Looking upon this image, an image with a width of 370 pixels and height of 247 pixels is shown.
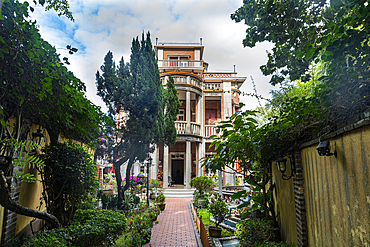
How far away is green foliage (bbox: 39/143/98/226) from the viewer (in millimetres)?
5020

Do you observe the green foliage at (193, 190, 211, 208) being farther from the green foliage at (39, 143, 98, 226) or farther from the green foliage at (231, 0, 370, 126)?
the green foliage at (231, 0, 370, 126)

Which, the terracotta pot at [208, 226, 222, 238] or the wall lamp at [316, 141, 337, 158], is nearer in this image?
the wall lamp at [316, 141, 337, 158]

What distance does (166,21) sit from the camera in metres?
5.36

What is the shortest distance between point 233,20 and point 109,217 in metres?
5.25

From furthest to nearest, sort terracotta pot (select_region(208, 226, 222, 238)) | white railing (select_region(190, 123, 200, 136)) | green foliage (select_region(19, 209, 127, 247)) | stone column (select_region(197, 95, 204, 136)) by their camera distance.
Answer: stone column (select_region(197, 95, 204, 136))
white railing (select_region(190, 123, 200, 136))
terracotta pot (select_region(208, 226, 222, 238))
green foliage (select_region(19, 209, 127, 247))

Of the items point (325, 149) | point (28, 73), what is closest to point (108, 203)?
point (28, 73)

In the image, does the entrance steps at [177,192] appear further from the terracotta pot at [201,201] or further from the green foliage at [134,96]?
the green foliage at [134,96]

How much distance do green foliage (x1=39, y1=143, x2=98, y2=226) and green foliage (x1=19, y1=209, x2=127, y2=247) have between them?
351 mm

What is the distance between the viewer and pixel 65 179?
16.5 ft

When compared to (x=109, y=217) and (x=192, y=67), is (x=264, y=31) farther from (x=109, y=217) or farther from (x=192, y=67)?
(x=192, y=67)

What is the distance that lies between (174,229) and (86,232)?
178 inches

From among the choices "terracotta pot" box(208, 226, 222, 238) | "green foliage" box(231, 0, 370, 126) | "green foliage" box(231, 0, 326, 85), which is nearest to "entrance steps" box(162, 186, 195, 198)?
"terracotta pot" box(208, 226, 222, 238)

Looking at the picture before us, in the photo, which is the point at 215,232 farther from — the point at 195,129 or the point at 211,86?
the point at 211,86

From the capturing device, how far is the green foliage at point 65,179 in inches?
198
